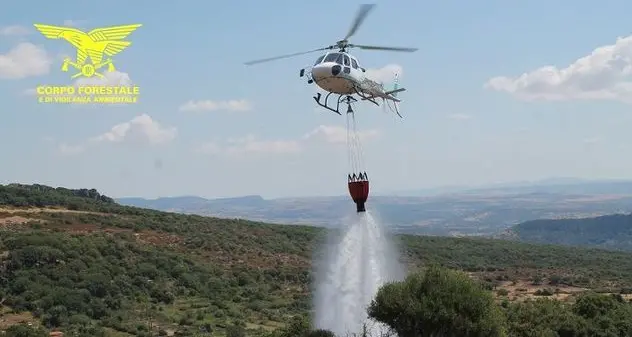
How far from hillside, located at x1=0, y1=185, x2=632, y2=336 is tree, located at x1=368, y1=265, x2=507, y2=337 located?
2423 cm

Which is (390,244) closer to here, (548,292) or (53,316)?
(53,316)

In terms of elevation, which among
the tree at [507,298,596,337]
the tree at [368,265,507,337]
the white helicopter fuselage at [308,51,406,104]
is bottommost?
the tree at [507,298,596,337]

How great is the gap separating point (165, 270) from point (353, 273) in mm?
39821

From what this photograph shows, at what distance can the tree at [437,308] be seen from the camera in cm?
4369

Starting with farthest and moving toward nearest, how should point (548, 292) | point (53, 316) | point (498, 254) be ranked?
point (498, 254)
point (548, 292)
point (53, 316)

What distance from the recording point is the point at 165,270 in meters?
84.1

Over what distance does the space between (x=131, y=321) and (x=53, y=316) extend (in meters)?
6.74

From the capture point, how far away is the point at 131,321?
66.1 metres

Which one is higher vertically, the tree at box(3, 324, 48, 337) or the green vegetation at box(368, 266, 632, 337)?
the green vegetation at box(368, 266, 632, 337)

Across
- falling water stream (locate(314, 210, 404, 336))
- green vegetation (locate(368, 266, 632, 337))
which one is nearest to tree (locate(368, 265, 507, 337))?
green vegetation (locate(368, 266, 632, 337))

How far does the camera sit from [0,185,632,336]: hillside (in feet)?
222

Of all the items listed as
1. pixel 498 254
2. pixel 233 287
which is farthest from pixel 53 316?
pixel 498 254

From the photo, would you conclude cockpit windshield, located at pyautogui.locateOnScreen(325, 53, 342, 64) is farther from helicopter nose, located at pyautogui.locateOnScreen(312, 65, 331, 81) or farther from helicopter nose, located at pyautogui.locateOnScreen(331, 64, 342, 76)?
helicopter nose, located at pyautogui.locateOnScreen(312, 65, 331, 81)

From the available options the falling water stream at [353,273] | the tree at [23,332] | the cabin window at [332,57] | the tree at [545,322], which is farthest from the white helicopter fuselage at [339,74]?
the tree at [23,332]
